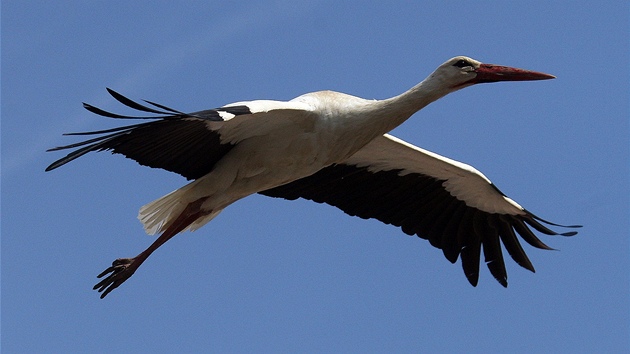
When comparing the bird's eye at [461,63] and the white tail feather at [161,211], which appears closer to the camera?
the bird's eye at [461,63]

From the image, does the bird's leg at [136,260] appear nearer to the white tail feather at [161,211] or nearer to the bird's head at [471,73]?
the white tail feather at [161,211]

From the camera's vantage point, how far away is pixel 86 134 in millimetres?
6676

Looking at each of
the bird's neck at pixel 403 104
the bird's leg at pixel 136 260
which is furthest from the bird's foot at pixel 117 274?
the bird's neck at pixel 403 104

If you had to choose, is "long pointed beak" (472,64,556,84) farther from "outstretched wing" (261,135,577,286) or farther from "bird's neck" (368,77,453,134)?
"outstretched wing" (261,135,577,286)

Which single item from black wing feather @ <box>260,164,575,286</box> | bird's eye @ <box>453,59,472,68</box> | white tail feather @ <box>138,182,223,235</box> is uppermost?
bird's eye @ <box>453,59,472,68</box>

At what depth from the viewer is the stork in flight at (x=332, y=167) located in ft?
24.2

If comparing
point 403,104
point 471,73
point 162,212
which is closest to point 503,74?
point 471,73

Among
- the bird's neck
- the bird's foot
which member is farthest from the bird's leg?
the bird's neck

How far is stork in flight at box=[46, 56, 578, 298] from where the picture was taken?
7.39 meters

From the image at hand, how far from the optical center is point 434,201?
916 cm

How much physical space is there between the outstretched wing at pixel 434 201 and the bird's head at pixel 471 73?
109cm

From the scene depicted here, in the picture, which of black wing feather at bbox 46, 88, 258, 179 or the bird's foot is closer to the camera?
black wing feather at bbox 46, 88, 258, 179

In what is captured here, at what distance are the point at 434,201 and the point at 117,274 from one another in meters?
2.45

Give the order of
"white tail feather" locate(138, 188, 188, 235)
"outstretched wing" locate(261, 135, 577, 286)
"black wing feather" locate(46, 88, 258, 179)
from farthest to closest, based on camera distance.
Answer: "outstretched wing" locate(261, 135, 577, 286) → "white tail feather" locate(138, 188, 188, 235) → "black wing feather" locate(46, 88, 258, 179)
